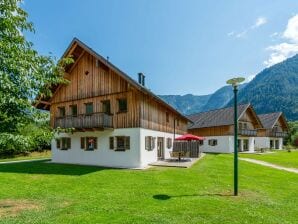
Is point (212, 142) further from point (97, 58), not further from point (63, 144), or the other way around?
point (97, 58)

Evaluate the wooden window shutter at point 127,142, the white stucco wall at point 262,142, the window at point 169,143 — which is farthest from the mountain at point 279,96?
the wooden window shutter at point 127,142

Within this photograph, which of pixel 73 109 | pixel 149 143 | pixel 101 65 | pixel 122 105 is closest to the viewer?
pixel 122 105

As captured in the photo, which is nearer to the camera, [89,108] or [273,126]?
[89,108]

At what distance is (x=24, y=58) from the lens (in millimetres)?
8305

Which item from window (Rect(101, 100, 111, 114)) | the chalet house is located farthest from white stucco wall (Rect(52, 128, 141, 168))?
window (Rect(101, 100, 111, 114))

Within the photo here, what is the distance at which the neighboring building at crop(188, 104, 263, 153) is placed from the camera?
1715 inches

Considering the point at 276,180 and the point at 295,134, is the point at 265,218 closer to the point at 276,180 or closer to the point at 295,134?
the point at 276,180

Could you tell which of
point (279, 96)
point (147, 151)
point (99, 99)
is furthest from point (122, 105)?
point (279, 96)

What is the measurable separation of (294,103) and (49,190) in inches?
5967

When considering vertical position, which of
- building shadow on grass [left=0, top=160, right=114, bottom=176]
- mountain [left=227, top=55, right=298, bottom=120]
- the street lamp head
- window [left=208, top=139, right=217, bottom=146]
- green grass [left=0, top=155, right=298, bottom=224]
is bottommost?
building shadow on grass [left=0, top=160, right=114, bottom=176]

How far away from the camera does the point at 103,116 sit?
2203 cm

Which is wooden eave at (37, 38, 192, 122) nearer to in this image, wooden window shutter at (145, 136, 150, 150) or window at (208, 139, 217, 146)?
wooden window shutter at (145, 136, 150, 150)

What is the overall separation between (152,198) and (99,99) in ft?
46.1

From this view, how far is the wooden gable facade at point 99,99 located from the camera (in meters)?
22.0
